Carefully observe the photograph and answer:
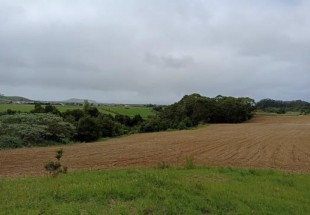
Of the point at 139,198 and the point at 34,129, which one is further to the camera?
the point at 34,129

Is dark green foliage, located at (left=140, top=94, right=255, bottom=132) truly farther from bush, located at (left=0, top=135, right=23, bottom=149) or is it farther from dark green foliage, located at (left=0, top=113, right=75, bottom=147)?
bush, located at (left=0, top=135, right=23, bottom=149)

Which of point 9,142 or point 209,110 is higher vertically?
point 209,110

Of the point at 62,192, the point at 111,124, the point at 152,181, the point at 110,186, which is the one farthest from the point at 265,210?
the point at 111,124

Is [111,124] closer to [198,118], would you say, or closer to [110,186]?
[198,118]

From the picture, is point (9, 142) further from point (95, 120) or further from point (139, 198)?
point (139, 198)

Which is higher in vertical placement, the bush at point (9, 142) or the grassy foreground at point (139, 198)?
the grassy foreground at point (139, 198)

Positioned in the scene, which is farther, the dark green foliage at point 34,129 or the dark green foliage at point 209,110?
the dark green foliage at point 209,110

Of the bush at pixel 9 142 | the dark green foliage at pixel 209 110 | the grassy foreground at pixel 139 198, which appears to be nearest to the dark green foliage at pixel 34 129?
the bush at pixel 9 142

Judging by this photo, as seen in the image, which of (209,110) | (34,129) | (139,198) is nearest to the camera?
(139,198)

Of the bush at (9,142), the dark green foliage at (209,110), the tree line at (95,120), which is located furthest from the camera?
the dark green foliage at (209,110)

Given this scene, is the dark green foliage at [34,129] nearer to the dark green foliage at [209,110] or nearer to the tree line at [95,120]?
the tree line at [95,120]

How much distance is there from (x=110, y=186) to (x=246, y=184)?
5.60 m

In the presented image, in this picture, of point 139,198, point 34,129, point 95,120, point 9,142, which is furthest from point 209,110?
point 139,198


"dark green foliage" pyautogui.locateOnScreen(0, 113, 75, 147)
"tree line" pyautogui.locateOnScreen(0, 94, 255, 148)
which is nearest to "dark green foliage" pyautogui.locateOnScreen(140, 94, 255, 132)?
"tree line" pyautogui.locateOnScreen(0, 94, 255, 148)
